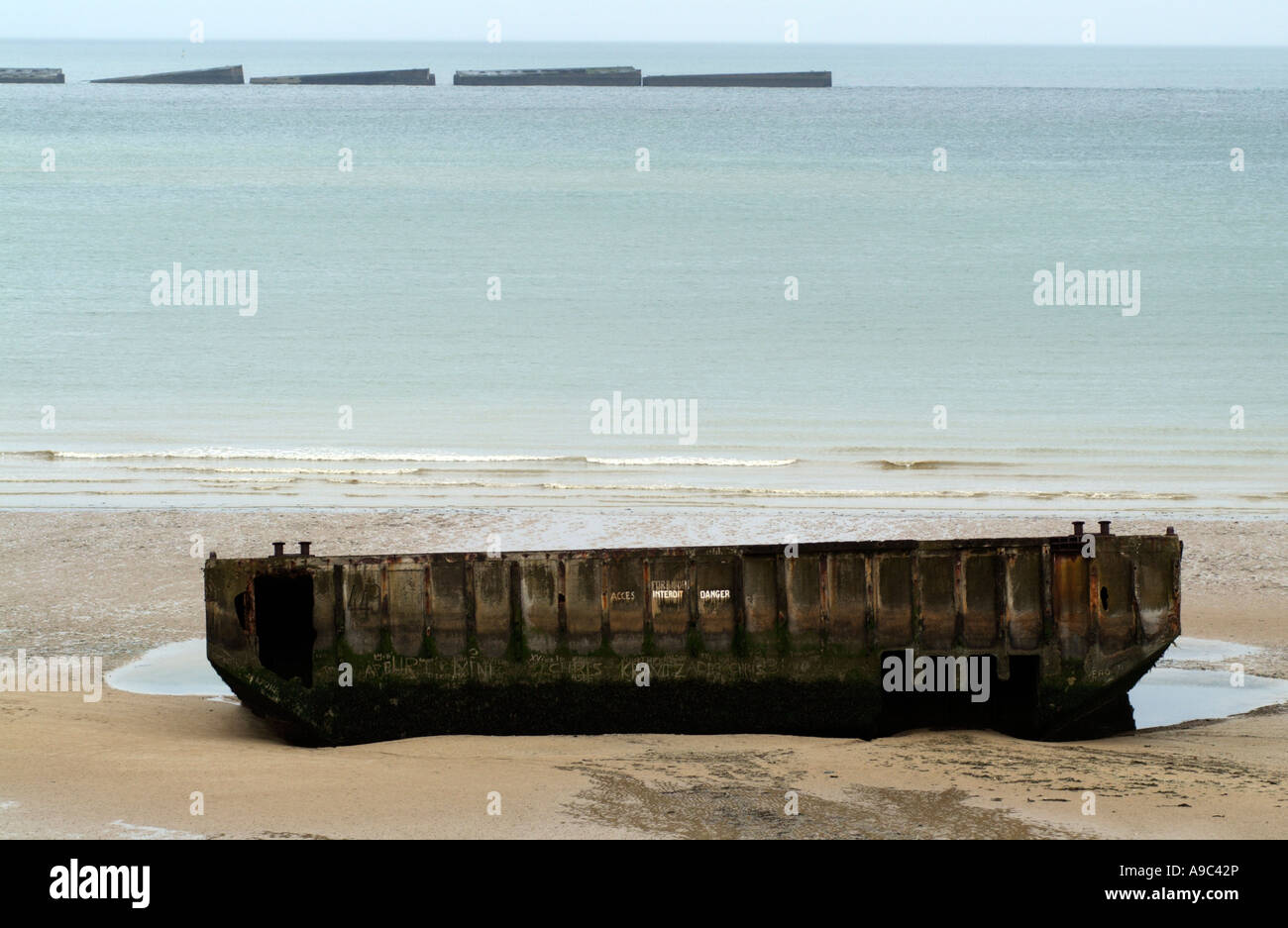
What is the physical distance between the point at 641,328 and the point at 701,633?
40.8 metres

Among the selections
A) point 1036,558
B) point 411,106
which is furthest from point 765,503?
point 411,106

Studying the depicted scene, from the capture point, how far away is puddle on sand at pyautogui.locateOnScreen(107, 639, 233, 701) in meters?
18.3

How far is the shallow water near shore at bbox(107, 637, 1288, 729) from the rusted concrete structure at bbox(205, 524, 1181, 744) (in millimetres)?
1486

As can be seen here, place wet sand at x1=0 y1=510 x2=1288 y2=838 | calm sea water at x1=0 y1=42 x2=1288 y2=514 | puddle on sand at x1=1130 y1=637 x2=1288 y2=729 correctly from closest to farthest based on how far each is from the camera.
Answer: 1. wet sand at x1=0 y1=510 x2=1288 y2=838
2. puddle on sand at x1=1130 y1=637 x2=1288 y2=729
3. calm sea water at x1=0 y1=42 x2=1288 y2=514

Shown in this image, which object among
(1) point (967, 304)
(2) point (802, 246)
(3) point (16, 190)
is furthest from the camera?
(3) point (16, 190)

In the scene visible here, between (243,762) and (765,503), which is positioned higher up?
(765,503)

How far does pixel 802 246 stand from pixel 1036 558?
62.0m

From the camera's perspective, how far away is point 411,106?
179 m

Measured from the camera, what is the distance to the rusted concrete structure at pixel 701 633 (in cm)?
1636

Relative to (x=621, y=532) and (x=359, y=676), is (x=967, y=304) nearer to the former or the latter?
(x=621, y=532)
